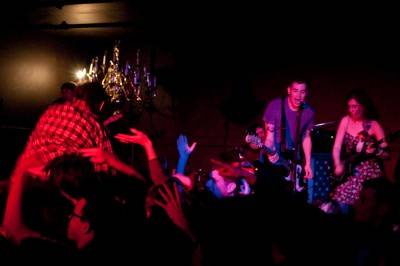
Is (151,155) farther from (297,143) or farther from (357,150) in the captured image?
(357,150)

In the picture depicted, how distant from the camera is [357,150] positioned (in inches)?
223

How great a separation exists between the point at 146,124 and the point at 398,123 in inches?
186

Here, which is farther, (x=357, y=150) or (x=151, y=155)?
(x=357, y=150)

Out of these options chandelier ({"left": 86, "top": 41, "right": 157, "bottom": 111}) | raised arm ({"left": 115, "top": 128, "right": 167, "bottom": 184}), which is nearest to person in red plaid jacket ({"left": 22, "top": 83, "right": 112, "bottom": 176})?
raised arm ({"left": 115, "top": 128, "right": 167, "bottom": 184})

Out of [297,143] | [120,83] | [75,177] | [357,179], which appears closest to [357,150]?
[357,179]

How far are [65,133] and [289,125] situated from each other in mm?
2908

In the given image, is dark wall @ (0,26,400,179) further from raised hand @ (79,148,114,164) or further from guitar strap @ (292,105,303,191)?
raised hand @ (79,148,114,164)

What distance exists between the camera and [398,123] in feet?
24.5

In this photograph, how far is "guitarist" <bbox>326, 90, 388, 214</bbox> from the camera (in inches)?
217

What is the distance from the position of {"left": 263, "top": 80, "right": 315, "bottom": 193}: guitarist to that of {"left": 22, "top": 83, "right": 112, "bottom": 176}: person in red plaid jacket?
2.47 meters

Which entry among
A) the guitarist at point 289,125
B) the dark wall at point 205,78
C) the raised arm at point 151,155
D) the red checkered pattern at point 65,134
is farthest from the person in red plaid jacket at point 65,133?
the dark wall at point 205,78

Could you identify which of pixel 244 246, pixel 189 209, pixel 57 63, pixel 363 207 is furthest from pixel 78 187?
pixel 57 63

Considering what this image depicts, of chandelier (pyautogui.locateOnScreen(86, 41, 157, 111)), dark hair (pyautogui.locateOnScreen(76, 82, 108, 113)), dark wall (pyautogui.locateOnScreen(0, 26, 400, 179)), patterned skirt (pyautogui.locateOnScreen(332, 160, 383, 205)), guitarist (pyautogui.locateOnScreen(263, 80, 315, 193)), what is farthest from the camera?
chandelier (pyautogui.locateOnScreen(86, 41, 157, 111))

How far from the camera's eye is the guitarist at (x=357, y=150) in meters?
5.51
